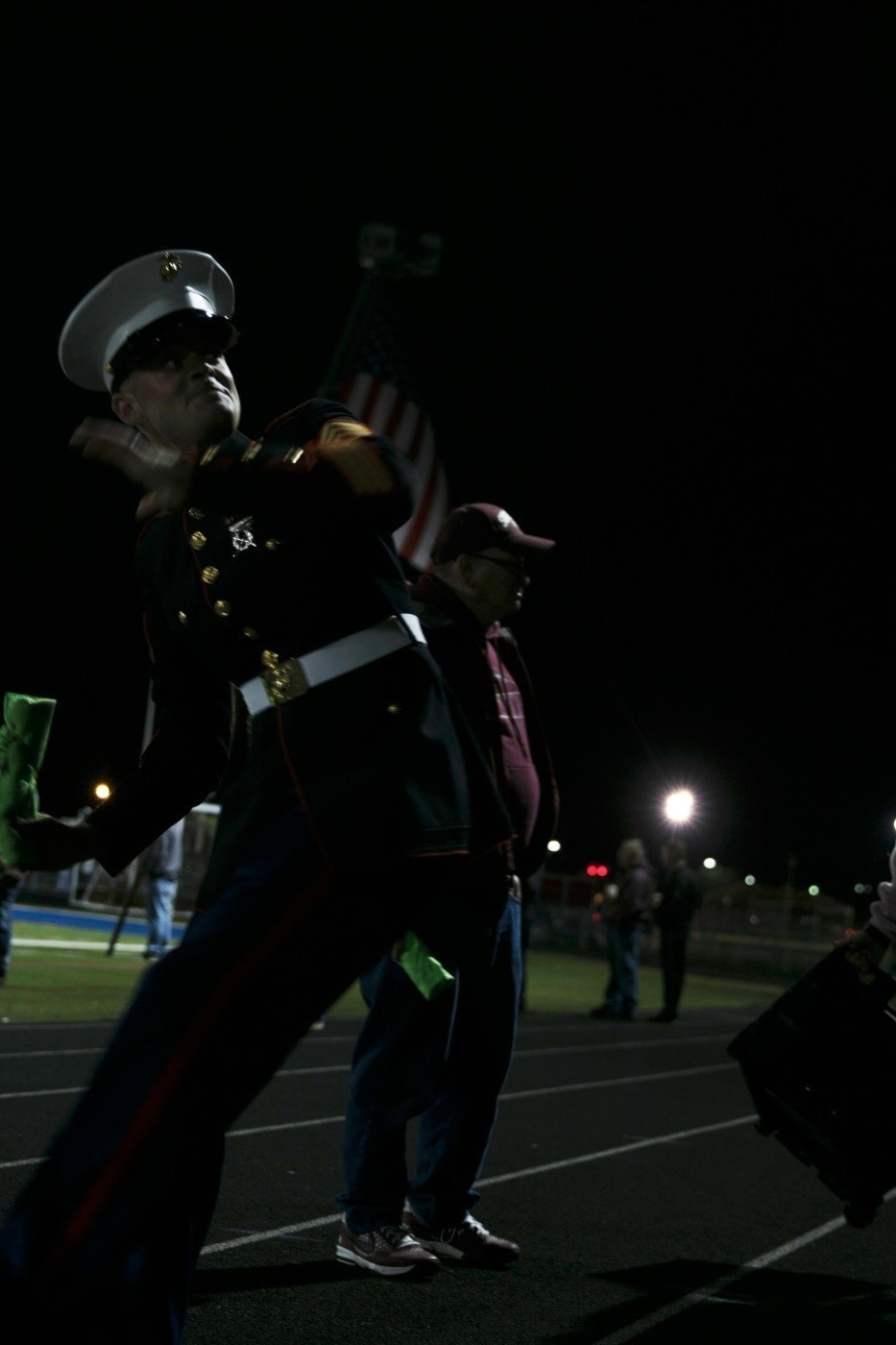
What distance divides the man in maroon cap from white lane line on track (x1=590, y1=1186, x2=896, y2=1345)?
0.54 metres

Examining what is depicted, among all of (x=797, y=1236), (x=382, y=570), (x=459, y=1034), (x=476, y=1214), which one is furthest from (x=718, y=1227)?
(x=382, y=570)

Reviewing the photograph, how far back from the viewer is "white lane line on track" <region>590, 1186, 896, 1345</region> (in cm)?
398

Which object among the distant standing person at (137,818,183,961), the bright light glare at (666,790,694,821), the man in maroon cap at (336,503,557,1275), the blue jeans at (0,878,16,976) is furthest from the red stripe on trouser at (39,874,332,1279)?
the bright light glare at (666,790,694,821)

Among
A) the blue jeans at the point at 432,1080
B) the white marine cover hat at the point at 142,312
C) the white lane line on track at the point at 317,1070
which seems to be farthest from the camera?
the white lane line on track at the point at 317,1070

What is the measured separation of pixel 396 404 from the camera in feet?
57.5

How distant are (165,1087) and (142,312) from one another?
130cm

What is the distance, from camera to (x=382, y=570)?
2568 mm

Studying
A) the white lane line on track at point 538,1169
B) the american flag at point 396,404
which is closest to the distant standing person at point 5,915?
the white lane line on track at point 538,1169

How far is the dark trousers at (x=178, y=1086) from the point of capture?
2062 millimetres

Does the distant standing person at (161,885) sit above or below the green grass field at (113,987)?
above

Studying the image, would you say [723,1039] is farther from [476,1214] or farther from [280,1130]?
[476,1214]

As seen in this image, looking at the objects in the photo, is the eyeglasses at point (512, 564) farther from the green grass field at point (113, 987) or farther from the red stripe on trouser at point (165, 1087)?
the green grass field at point (113, 987)

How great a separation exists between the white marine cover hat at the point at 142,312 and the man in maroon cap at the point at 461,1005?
6.08 ft

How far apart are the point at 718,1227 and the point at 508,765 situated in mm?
2019
